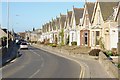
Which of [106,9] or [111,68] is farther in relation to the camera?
[106,9]

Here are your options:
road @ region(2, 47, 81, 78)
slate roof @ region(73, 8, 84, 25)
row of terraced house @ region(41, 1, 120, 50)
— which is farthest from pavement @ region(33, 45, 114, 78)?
slate roof @ region(73, 8, 84, 25)

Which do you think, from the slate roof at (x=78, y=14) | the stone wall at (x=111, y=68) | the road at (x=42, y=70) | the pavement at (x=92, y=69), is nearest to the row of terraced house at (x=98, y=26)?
the slate roof at (x=78, y=14)

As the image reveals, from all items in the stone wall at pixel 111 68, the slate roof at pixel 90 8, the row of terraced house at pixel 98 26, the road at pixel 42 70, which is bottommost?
the road at pixel 42 70

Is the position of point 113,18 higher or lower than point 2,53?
higher

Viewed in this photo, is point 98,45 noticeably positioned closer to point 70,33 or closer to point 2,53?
point 2,53

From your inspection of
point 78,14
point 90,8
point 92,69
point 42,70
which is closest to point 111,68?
point 92,69

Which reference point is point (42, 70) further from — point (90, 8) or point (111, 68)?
point (90, 8)

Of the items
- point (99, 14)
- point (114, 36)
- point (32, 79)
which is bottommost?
point (32, 79)

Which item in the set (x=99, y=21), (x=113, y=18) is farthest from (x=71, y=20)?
(x=113, y=18)

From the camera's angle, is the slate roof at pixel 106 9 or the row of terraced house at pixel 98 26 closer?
the row of terraced house at pixel 98 26

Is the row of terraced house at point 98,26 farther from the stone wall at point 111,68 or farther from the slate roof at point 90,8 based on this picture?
the stone wall at point 111,68

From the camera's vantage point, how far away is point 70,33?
6969 centimetres

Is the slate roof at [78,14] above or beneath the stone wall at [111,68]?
above

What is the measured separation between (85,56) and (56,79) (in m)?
19.4
